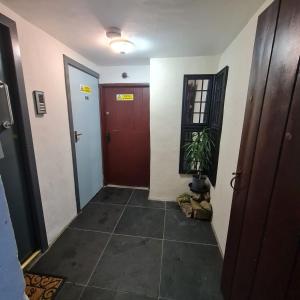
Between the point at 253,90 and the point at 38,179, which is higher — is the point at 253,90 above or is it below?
above

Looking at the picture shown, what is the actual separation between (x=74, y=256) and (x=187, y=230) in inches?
52.8

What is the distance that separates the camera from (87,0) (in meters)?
1.12

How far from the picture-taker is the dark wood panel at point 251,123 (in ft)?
2.97

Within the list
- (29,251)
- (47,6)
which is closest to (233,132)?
(47,6)

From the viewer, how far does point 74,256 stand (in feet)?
5.65

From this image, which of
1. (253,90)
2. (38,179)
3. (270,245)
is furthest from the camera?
(38,179)

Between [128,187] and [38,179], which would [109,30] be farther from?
[128,187]

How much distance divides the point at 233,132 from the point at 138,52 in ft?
5.10

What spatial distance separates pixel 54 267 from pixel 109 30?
2298 mm

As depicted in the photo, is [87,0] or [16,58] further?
[16,58]

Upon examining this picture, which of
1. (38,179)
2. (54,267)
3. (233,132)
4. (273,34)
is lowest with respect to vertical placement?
(54,267)

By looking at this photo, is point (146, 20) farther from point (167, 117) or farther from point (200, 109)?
point (200, 109)

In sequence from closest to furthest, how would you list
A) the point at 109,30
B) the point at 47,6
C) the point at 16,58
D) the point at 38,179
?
1. the point at 47,6
2. the point at 16,58
3. the point at 109,30
4. the point at 38,179

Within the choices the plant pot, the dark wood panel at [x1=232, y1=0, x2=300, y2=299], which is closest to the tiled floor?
the plant pot
